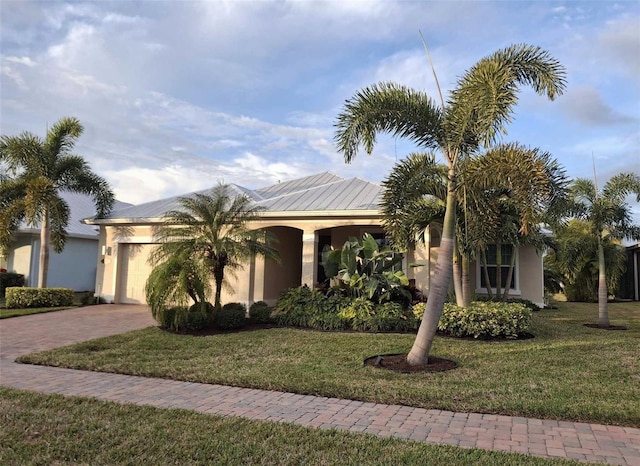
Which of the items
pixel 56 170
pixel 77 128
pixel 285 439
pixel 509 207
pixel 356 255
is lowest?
pixel 285 439

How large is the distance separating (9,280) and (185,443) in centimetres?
2078

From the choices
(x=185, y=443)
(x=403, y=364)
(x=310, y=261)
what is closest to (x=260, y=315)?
(x=310, y=261)

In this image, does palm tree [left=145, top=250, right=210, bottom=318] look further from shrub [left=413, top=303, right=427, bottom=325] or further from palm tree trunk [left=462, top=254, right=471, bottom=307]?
palm tree trunk [left=462, top=254, right=471, bottom=307]

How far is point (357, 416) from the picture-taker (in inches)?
207

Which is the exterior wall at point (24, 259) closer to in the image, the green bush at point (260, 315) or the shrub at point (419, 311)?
the green bush at point (260, 315)

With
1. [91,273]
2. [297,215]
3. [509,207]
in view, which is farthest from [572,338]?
[91,273]

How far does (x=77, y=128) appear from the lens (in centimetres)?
1759

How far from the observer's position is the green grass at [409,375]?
5738mm

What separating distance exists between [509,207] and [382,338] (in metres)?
4.43

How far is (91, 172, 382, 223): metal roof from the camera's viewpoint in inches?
596

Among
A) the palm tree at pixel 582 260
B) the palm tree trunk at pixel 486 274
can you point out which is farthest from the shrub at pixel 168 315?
the palm tree trunk at pixel 486 274

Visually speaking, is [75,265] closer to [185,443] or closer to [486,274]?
[486,274]

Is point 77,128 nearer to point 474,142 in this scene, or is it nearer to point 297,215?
point 297,215

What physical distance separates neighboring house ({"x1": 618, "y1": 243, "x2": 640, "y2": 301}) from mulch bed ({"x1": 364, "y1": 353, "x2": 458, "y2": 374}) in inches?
847
